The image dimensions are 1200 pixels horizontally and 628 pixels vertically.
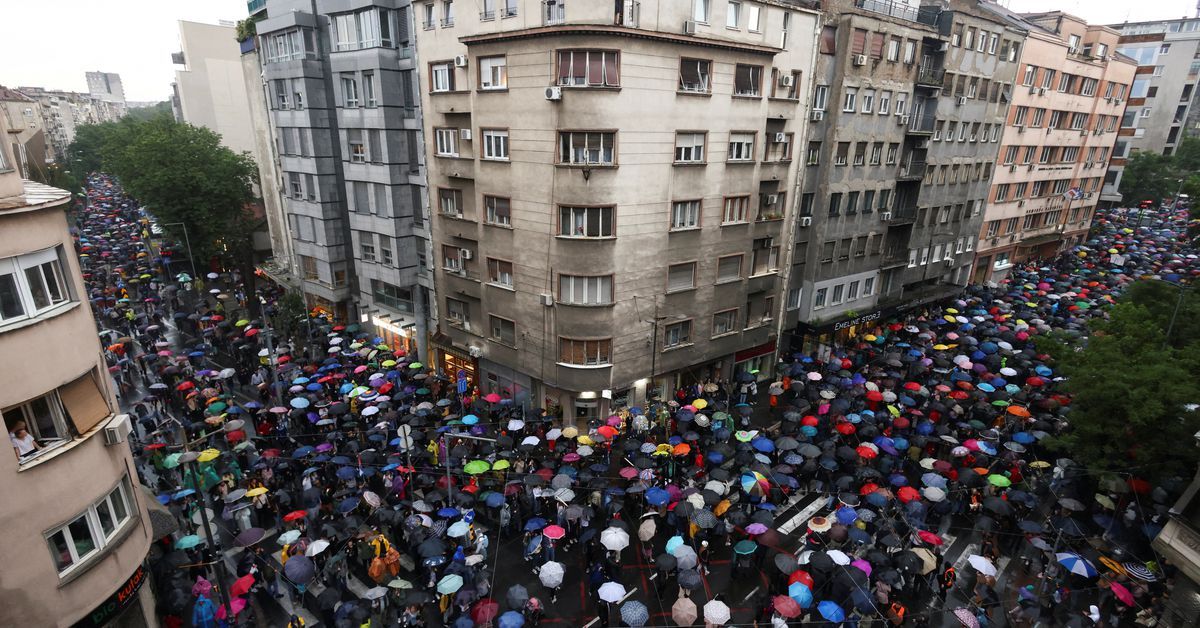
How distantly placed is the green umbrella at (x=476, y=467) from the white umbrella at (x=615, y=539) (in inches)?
249

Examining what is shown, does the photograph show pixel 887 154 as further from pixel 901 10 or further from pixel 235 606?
pixel 235 606

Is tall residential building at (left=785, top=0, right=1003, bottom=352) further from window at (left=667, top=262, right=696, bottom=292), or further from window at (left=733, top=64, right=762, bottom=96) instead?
window at (left=667, top=262, right=696, bottom=292)

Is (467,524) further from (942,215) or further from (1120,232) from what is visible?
(1120,232)

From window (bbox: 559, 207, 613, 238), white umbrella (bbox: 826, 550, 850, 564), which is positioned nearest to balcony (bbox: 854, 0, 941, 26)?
window (bbox: 559, 207, 613, 238)

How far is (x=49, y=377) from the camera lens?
1227 cm

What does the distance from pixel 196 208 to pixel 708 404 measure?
150ft

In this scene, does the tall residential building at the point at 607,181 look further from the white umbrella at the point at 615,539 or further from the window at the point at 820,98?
the white umbrella at the point at 615,539

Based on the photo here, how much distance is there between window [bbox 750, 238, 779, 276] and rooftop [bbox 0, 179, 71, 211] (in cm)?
2814

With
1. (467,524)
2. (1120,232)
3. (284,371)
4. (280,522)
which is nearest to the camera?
(467,524)

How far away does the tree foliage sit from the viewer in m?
19.1

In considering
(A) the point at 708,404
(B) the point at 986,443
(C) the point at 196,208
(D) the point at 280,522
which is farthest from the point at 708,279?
(C) the point at 196,208

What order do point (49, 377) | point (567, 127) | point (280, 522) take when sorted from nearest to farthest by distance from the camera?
point (49, 377), point (280, 522), point (567, 127)

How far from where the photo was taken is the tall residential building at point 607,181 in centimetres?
2398

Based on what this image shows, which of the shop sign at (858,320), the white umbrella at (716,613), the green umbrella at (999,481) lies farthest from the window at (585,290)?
Result: the shop sign at (858,320)
